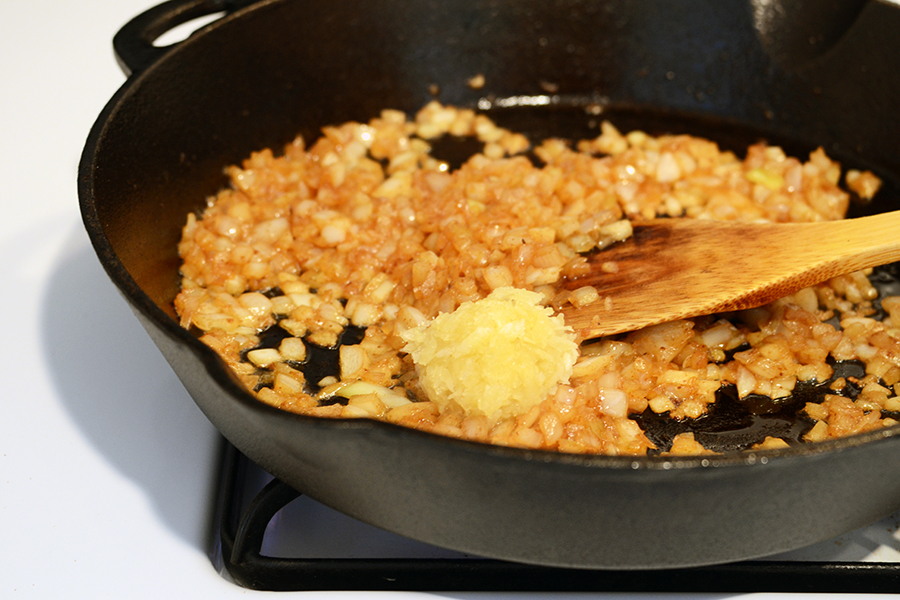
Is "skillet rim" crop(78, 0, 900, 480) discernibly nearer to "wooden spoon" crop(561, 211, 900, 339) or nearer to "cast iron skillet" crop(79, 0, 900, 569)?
"cast iron skillet" crop(79, 0, 900, 569)

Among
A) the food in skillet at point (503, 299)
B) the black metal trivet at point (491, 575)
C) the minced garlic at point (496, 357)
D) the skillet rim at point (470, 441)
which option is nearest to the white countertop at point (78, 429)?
the black metal trivet at point (491, 575)


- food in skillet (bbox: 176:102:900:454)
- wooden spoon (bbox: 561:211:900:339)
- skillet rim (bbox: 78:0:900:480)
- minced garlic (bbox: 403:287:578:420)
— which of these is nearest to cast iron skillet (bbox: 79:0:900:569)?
skillet rim (bbox: 78:0:900:480)

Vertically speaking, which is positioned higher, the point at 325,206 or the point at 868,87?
the point at 868,87

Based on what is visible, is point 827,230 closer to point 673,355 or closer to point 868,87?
point 673,355

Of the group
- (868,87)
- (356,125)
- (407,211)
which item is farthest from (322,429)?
(868,87)

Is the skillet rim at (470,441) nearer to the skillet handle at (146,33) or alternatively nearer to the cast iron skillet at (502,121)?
the cast iron skillet at (502,121)

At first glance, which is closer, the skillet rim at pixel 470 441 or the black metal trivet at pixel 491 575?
the skillet rim at pixel 470 441
